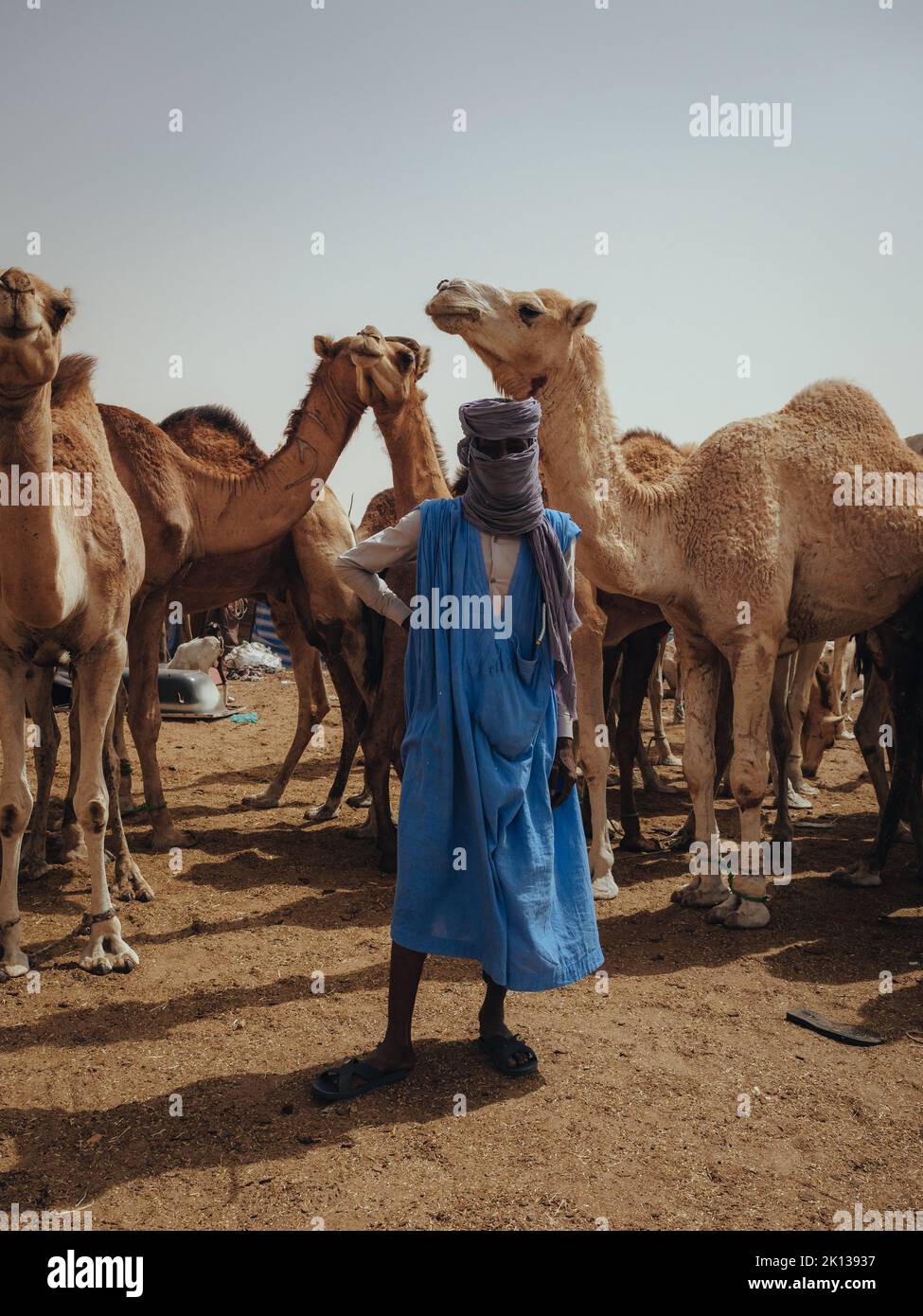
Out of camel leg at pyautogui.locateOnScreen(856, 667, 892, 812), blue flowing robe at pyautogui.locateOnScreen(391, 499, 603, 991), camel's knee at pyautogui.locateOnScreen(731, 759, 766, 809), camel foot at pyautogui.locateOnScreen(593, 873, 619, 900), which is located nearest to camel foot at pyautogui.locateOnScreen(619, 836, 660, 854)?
camel foot at pyautogui.locateOnScreen(593, 873, 619, 900)

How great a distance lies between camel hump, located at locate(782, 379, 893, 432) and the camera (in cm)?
608

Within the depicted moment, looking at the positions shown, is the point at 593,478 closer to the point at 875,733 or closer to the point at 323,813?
the point at 875,733

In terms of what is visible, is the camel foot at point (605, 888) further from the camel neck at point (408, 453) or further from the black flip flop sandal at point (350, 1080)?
the black flip flop sandal at point (350, 1080)

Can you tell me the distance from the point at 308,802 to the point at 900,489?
16.6 ft

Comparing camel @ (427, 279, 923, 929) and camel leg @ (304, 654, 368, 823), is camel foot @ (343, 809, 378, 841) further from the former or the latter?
camel @ (427, 279, 923, 929)

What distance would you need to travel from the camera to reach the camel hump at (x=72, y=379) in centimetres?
559

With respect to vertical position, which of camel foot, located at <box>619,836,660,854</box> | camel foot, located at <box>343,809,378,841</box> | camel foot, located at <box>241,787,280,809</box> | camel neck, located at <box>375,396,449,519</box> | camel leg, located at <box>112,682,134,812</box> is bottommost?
camel foot, located at <box>619,836,660,854</box>

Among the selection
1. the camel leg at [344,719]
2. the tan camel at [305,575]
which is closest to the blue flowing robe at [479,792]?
the tan camel at [305,575]

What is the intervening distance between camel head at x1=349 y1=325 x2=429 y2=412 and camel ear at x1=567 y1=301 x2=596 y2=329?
1.44 meters

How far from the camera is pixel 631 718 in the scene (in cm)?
768

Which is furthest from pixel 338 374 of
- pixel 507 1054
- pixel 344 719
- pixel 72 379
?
pixel 507 1054

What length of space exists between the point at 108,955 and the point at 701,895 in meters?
3.18

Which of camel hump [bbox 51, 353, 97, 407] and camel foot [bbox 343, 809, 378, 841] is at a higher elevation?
camel hump [bbox 51, 353, 97, 407]

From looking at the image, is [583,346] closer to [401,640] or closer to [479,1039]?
[401,640]
